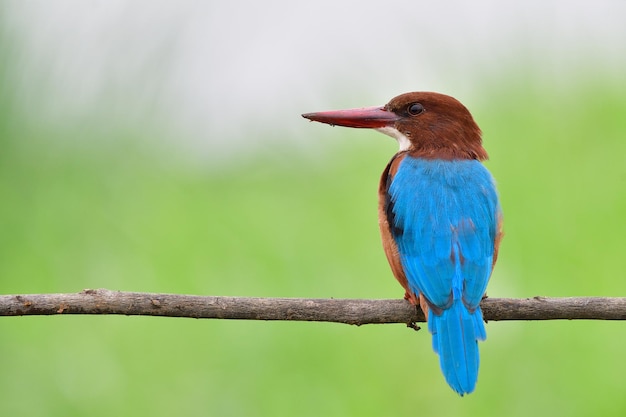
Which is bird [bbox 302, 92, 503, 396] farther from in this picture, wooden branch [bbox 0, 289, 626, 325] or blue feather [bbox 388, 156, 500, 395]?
wooden branch [bbox 0, 289, 626, 325]

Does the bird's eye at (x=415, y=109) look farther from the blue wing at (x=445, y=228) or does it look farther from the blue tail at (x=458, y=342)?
the blue tail at (x=458, y=342)

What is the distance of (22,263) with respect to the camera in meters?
3.45

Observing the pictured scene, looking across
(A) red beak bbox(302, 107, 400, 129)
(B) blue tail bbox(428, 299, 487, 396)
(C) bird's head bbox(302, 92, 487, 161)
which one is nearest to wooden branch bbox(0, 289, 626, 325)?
(B) blue tail bbox(428, 299, 487, 396)

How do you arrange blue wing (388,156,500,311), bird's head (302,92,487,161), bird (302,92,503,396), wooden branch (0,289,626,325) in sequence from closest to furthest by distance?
wooden branch (0,289,626,325) → bird (302,92,503,396) → blue wing (388,156,500,311) → bird's head (302,92,487,161)

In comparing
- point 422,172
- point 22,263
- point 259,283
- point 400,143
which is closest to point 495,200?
point 422,172

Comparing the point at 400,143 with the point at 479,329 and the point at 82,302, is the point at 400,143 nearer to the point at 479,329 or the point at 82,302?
the point at 479,329

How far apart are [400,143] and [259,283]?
2.79 feet

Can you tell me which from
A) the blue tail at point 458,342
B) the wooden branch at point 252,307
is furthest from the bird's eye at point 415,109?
the wooden branch at point 252,307

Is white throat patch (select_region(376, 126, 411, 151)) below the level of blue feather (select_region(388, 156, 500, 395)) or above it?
above

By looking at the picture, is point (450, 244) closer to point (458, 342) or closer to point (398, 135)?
point (458, 342)

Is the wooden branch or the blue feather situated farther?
the blue feather

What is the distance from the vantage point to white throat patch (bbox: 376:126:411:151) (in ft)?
11.6

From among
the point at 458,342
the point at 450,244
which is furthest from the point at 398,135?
the point at 458,342

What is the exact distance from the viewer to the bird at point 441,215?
8.89 ft
